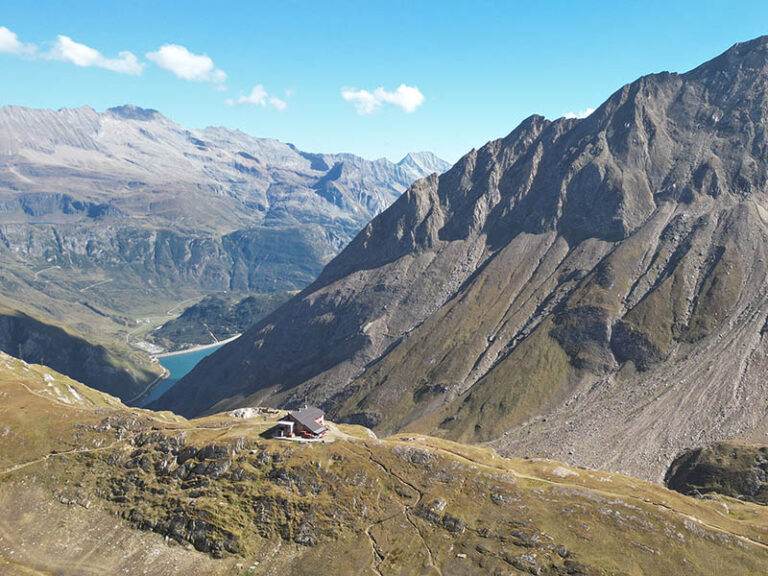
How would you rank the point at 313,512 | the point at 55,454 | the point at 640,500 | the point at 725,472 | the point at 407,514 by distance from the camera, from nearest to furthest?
1. the point at 313,512
2. the point at 640,500
3. the point at 407,514
4. the point at 55,454
5. the point at 725,472

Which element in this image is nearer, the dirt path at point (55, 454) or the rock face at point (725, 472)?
the dirt path at point (55, 454)

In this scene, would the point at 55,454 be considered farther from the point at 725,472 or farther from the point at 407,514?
the point at 725,472

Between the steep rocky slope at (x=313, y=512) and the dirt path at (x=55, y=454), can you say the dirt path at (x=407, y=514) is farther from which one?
the dirt path at (x=55, y=454)

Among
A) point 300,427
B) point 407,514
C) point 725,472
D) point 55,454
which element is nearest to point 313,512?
point 407,514

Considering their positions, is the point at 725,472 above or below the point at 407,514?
above

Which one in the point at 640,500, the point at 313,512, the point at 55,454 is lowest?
the point at 55,454

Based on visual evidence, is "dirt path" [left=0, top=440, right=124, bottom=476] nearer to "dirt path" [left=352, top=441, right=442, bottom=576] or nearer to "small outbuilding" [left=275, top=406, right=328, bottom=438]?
"small outbuilding" [left=275, top=406, right=328, bottom=438]

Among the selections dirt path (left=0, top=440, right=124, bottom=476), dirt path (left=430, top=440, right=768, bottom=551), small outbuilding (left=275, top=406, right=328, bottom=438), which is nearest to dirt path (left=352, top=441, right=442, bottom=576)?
small outbuilding (left=275, top=406, right=328, bottom=438)

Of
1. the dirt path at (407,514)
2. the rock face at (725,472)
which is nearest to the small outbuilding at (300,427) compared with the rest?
the dirt path at (407,514)
